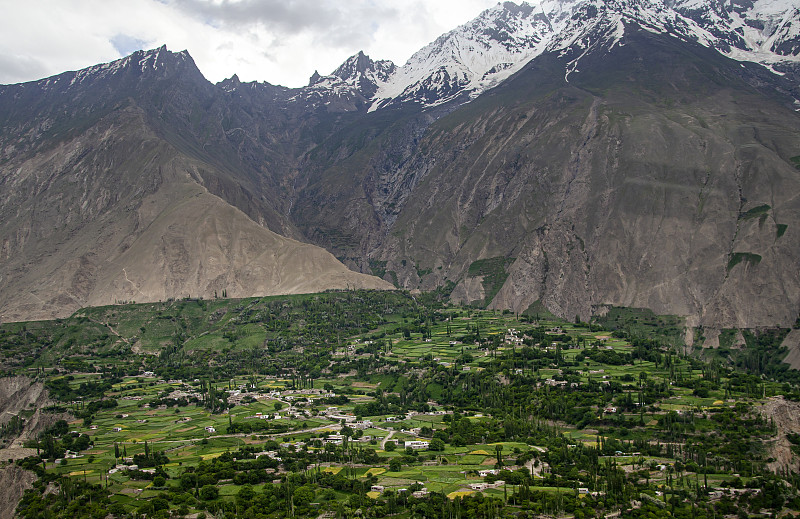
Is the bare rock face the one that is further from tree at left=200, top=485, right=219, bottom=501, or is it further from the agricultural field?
tree at left=200, top=485, right=219, bottom=501

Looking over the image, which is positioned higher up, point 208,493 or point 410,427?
point 410,427

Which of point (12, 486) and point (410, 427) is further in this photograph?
point (410, 427)

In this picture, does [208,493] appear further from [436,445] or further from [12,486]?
[436,445]

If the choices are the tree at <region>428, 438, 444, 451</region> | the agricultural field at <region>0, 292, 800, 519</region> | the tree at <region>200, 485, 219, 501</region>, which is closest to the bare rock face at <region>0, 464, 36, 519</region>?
the agricultural field at <region>0, 292, 800, 519</region>

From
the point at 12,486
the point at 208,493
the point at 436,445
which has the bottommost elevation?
the point at 12,486

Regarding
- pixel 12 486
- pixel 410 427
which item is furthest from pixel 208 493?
pixel 410 427

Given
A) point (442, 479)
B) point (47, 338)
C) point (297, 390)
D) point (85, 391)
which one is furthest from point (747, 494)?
point (47, 338)

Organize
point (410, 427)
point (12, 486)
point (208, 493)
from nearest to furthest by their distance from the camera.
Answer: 1. point (208, 493)
2. point (12, 486)
3. point (410, 427)

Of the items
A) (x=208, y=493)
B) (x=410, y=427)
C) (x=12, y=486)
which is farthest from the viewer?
(x=410, y=427)

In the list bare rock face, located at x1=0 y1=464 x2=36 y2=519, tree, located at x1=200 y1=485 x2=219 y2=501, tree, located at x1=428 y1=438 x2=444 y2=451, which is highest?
tree, located at x1=428 y1=438 x2=444 y2=451
